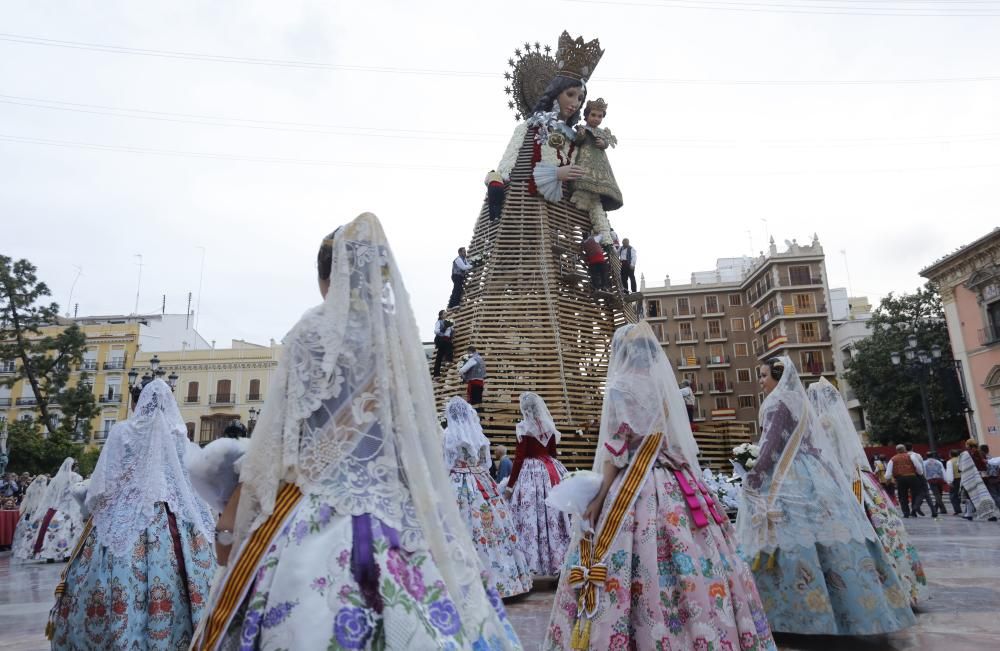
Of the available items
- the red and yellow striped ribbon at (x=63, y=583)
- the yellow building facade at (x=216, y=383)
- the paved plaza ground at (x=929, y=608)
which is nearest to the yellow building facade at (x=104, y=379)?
the yellow building facade at (x=216, y=383)

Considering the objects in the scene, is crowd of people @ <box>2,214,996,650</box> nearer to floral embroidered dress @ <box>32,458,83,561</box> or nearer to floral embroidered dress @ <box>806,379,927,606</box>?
floral embroidered dress @ <box>806,379,927,606</box>

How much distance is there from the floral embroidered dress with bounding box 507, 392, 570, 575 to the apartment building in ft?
136

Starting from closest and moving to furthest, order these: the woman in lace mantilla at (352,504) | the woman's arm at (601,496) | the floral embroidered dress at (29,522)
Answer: the woman in lace mantilla at (352,504) < the woman's arm at (601,496) < the floral embroidered dress at (29,522)

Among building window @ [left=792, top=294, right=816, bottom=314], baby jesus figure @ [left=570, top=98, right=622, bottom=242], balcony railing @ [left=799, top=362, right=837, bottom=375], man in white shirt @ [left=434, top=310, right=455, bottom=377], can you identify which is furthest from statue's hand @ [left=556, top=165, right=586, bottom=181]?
building window @ [left=792, top=294, right=816, bottom=314]

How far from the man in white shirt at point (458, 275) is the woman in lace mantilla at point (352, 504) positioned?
30.6ft

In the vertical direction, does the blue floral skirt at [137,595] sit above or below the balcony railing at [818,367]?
below

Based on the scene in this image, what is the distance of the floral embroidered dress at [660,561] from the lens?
10.4 ft

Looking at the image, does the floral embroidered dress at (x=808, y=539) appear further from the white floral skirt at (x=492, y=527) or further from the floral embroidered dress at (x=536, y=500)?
the floral embroidered dress at (x=536, y=500)

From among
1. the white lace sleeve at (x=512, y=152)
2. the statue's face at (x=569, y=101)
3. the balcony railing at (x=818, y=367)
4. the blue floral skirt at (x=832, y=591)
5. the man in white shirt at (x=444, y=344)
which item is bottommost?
the blue floral skirt at (x=832, y=591)

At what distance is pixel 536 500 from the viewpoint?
7102 millimetres

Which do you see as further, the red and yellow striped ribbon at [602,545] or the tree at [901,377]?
the tree at [901,377]

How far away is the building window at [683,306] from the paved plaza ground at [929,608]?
43.8 m

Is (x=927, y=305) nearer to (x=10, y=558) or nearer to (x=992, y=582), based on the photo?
(x=992, y=582)

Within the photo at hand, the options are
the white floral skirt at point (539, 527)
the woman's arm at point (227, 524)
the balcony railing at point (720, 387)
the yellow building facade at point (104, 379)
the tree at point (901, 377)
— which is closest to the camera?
the woman's arm at point (227, 524)
